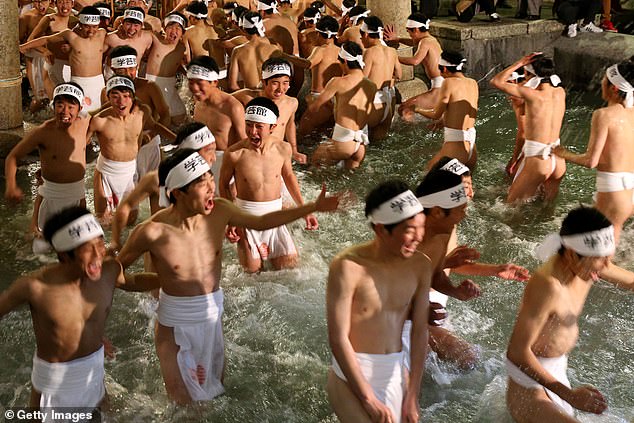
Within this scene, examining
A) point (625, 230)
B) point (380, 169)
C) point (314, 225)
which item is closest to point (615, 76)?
point (625, 230)

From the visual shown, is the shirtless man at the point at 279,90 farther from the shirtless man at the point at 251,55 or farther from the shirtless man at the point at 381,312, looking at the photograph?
the shirtless man at the point at 381,312

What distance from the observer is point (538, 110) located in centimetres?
766

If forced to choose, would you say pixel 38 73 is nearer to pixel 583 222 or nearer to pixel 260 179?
pixel 260 179

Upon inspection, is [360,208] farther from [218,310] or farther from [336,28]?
[218,310]

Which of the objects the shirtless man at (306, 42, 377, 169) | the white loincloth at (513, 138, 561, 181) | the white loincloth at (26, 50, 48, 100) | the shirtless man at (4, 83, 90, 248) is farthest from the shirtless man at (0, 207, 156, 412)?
the white loincloth at (26, 50, 48, 100)

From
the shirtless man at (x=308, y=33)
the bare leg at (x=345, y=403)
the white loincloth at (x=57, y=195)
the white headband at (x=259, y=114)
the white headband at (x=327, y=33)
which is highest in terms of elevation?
the white headband at (x=259, y=114)

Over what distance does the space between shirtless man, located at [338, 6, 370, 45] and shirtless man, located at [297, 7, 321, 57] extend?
1.42 ft

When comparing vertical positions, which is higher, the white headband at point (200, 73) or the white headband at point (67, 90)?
the white headband at point (67, 90)

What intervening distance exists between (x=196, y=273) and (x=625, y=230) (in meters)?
4.67

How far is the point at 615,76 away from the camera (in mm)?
6629

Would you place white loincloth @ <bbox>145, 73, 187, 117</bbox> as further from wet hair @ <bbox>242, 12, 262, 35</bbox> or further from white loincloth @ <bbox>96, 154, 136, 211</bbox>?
white loincloth @ <bbox>96, 154, 136, 211</bbox>

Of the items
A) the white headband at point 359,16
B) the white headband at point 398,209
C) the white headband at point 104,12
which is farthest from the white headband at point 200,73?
the white headband at point 359,16

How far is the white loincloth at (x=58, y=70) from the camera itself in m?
11.1

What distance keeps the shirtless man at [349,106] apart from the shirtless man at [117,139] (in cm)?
238
